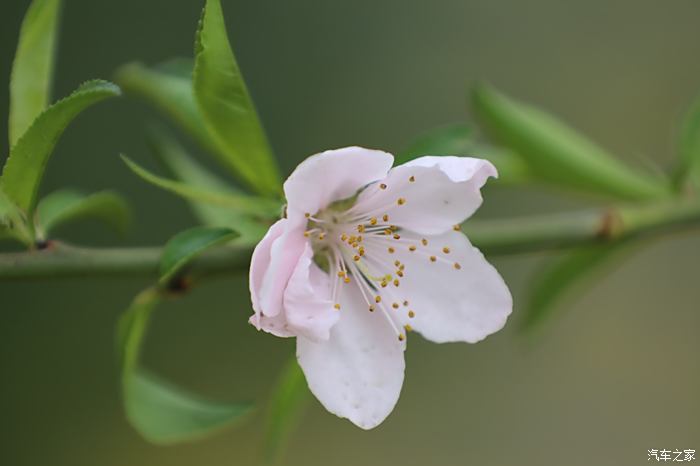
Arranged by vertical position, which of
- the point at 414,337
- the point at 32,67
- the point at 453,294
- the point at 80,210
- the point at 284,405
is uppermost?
the point at 32,67

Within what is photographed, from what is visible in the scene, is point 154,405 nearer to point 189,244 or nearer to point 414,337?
point 189,244

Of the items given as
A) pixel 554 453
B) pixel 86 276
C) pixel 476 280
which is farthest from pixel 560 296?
pixel 554 453

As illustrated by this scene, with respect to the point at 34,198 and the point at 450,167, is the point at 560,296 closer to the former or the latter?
the point at 450,167

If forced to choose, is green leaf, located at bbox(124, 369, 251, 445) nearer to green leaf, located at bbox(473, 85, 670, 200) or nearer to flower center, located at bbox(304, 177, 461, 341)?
flower center, located at bbox(304, 177, 461, 341)

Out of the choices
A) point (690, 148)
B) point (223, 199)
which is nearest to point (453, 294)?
point (223, 199)

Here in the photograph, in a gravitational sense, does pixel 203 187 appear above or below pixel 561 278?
above
